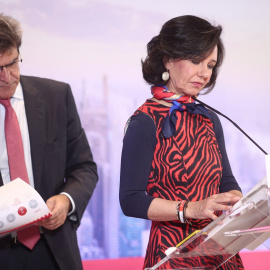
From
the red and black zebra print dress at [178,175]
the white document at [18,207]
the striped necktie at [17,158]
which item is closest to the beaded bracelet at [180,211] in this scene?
the red and black zebra print dress at [178,175]

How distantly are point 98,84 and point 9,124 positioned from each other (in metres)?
1.76

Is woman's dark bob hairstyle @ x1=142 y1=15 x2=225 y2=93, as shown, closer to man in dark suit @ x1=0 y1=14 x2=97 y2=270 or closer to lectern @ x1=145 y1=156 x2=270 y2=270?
man in dark suit @ x1=0 y1=14 x2=97 y2=270

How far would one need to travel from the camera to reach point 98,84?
12.5 ft

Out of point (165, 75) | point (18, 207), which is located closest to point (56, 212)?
point (18, 207)

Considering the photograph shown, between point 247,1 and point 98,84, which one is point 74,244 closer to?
point 98,84

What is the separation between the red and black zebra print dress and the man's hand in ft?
1.08

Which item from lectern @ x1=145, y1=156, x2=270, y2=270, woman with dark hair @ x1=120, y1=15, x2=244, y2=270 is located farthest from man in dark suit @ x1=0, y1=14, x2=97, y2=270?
lectern @ x1=145, y1=156, x2=270, y2=270

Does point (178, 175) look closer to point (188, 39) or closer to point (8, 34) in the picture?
point (188, 39)

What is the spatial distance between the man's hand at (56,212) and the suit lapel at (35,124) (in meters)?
0.09

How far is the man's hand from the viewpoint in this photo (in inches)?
79.1

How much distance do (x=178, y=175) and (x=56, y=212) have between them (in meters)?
0.44

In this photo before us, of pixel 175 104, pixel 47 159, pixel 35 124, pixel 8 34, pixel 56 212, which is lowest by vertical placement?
pixel 56 212

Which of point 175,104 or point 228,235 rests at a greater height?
point 175,104

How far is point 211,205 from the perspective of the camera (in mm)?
1622
